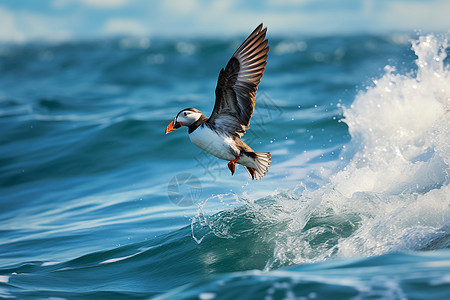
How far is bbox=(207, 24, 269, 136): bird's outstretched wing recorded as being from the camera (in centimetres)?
451

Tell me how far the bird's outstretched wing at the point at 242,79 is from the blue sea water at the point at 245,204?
1220mm

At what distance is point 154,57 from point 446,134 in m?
29.0

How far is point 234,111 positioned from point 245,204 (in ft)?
4.65

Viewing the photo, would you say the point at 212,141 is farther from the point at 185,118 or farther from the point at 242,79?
the point at 242,79

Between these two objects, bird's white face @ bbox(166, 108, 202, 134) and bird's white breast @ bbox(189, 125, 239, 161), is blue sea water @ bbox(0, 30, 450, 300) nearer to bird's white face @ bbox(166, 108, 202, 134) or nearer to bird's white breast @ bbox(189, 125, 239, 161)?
bird's white breast @ bbox(189, 125, 239, 161)

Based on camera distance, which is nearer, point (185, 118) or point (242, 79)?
point (242, 79)

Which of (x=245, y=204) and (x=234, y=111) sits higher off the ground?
(x=234, y=111)

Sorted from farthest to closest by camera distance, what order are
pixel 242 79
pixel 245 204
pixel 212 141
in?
pixel 245 204, pixel 212 141, pixel 242 79

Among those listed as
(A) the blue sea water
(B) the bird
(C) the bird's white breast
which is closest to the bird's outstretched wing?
(B) the bird

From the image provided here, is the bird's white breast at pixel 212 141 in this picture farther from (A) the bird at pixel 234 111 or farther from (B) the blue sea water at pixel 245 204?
(B) the blue sea water at pixel 245 204

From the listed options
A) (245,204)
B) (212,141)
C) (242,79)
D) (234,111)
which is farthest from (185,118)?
(245,204)

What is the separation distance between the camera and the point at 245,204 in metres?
5.80

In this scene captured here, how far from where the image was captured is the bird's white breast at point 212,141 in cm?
466

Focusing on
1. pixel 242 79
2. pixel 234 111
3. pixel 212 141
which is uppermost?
pixel 242 79
